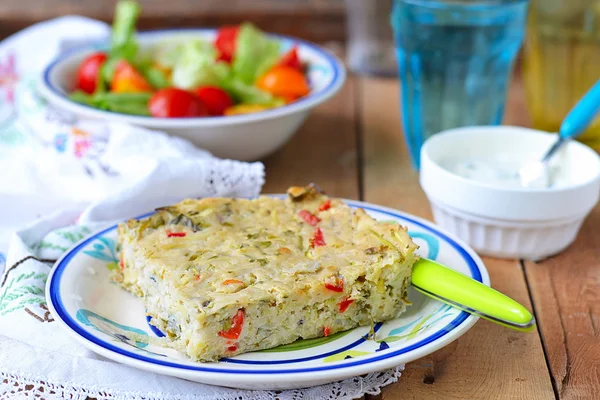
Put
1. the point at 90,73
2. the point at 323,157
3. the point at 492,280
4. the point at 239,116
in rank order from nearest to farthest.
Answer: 1. the point at 492,280
2. the point at 239,116
3. the point at 323,157
4. the point at 90,73

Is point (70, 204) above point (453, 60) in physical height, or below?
below

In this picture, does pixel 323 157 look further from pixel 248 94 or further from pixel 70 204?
pixel 70 204

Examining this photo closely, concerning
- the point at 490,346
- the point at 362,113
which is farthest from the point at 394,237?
the point at 362,113

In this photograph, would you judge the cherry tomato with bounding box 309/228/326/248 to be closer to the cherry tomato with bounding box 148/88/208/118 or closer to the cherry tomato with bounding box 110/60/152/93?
the cherry tomato with bounding box 148/88/208/118

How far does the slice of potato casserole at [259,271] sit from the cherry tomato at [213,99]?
0.71 meters

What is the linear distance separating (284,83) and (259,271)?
46.6 inches

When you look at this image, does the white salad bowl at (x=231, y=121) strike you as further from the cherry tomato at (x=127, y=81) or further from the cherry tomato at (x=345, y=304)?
the cherry tomato at (x=345, y=304)

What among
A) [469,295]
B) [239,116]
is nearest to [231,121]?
[239,116]

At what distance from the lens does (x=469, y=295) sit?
1.35m

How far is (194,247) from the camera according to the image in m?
1.49

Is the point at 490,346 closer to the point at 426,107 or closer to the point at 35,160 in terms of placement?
the point at 426,107

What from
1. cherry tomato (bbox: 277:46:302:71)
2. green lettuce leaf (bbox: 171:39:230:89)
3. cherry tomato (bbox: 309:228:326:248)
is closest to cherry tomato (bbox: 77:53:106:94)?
green lettuce leaf (bbox: 171:39:230:89)

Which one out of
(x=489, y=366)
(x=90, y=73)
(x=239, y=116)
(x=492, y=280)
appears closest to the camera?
(x=489, y=366)

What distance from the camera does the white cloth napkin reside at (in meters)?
1.34
